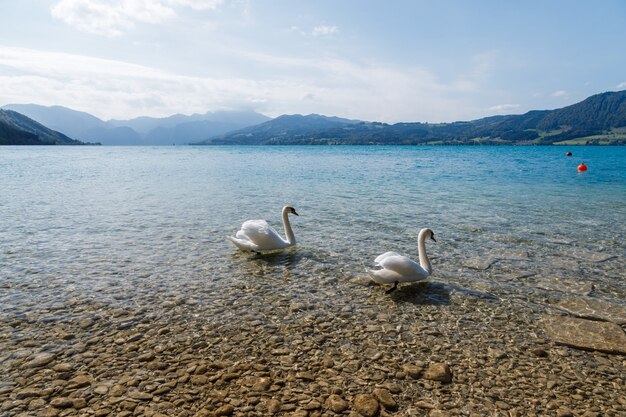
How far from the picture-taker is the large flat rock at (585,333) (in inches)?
260

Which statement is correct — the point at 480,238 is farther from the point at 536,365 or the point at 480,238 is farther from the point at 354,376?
the point at 354,376

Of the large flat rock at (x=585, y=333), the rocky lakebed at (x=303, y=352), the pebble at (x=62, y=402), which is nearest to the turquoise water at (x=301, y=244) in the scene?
the rocky lakebed at (x=303, y=352)

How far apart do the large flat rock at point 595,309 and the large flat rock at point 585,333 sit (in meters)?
0.36

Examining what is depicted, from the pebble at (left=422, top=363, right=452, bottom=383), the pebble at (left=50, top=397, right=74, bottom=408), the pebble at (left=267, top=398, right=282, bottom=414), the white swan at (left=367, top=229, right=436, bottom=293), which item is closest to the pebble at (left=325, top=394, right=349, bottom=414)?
the pebble at (left=267, top=398, right=282, bottom=414)

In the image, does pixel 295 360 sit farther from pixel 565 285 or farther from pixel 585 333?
pixel 565 285

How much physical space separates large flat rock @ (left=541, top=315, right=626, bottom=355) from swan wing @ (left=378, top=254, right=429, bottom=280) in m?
2.60

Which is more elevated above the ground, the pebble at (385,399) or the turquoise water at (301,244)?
the pebble at (385,399)

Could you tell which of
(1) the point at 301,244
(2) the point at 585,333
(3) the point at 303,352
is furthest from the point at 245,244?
(2) the point at 585,333

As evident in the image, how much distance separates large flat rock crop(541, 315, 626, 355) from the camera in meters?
6.61

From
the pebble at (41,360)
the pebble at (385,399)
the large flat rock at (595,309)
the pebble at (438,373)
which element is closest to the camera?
the pebble at (385,399)

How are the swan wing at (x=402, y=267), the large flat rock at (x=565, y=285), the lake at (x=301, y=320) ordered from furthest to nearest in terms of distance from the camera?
the large flat rock at (x=565, y=285) → the swan wing at (x=402, y=267) → the lake at (x=301, y=320)

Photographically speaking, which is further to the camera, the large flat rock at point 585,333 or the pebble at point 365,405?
the large flat rock at point 585,333

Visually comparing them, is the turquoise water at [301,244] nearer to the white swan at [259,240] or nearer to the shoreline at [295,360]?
the white swan at [259,240]

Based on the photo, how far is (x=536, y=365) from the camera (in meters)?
6.03
